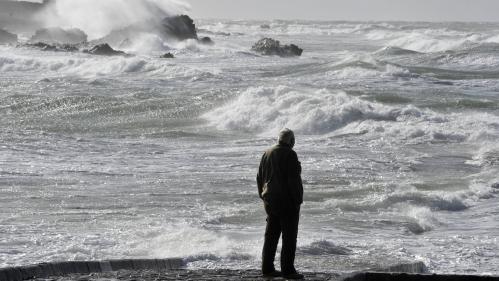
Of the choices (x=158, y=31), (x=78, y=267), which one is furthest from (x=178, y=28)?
(x=78, y=267)

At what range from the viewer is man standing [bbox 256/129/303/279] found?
8.05 m

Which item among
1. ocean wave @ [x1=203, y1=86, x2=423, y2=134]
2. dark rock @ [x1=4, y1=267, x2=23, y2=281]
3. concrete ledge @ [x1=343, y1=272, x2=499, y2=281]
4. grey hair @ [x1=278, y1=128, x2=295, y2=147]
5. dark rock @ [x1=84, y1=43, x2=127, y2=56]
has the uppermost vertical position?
dark rock @ [x1=84, y1=43, x2=127, y2=56]

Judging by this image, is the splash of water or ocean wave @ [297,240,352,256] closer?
ocean wave @ [297,240,352,256]

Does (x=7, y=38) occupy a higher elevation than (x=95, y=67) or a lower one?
higher

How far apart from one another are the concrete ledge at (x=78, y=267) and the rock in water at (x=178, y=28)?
184 feet

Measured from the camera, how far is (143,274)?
8.79 meters

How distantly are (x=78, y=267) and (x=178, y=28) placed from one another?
58.5 m

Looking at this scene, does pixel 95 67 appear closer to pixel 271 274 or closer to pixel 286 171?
pixel 271 274

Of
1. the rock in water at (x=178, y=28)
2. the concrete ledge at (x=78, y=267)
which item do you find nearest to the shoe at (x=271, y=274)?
the concrete ledge at (x=78, y=267)

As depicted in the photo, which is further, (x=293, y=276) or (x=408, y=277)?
(x=293, y=276)

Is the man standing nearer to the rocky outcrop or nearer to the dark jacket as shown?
the dark jacket

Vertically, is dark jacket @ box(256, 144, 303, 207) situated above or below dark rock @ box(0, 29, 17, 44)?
below

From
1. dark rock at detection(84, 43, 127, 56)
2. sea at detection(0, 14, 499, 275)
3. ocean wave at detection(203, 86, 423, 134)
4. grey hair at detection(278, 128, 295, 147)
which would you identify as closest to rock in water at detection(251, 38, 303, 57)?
dark rock at detection(84, 43, 127, 56)

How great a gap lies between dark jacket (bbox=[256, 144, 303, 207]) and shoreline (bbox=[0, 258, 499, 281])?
2.38 ft
